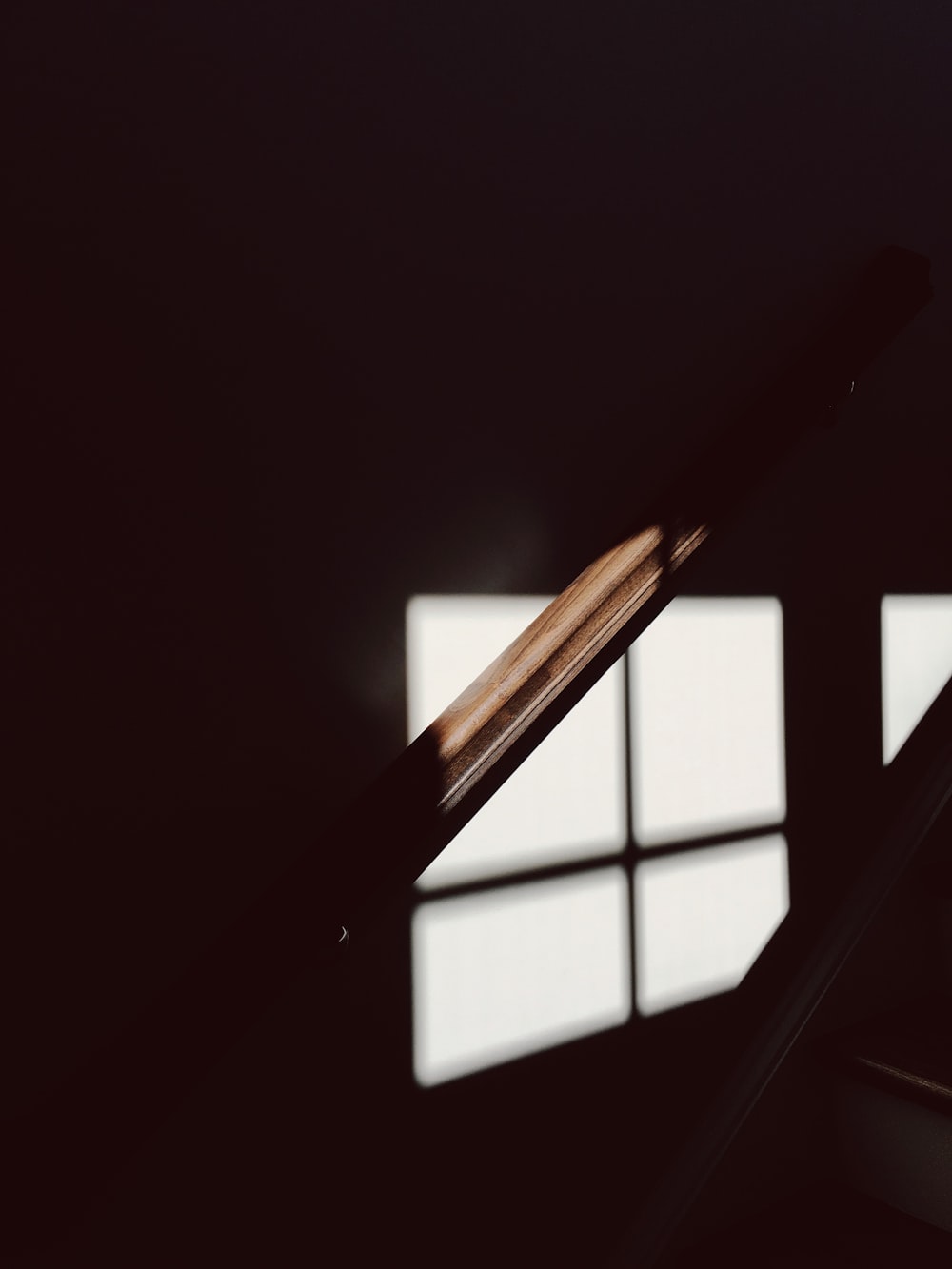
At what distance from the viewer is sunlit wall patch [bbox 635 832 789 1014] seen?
1.38m

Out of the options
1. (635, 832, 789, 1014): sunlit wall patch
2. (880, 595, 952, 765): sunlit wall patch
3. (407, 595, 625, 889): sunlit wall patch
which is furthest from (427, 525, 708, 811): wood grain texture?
(880, 595, 952, 765): sunlit wall patch

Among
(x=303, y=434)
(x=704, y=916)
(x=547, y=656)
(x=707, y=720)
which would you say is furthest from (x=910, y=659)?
→ (x=303, y=434)

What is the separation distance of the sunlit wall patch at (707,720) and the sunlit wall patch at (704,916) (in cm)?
5

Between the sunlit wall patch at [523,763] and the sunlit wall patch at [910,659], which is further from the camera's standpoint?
the sunlit wall patch at [910,659]

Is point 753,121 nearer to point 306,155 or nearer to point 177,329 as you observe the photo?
point 306,155

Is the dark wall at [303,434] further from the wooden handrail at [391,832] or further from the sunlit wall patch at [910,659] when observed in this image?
the sunlit wall patch at [910,659]

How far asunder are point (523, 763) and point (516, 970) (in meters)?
0.27

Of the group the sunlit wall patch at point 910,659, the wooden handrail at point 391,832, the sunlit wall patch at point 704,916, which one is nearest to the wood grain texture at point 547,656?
the wooden handrail at point 391,832

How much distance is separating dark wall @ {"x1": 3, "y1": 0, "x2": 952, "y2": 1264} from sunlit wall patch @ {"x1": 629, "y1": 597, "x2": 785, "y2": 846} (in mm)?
90

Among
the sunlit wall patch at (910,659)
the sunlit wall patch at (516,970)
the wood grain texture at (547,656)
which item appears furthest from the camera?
the sunlit wall patch at (910,659)

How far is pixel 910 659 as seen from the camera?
5.48 ft

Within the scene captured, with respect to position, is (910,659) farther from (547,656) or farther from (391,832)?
(391,832)

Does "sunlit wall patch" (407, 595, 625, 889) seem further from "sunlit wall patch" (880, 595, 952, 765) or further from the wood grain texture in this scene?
"sunlit wall patch" (880, 595, 952, 765)

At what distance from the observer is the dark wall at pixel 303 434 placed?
96cm
